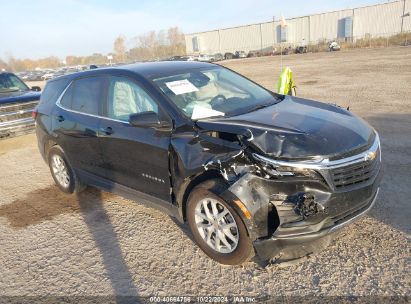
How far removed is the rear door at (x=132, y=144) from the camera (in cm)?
360

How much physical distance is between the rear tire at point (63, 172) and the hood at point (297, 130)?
2.61m

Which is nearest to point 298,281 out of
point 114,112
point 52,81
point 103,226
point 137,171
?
point 137,171

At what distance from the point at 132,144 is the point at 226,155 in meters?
1.27

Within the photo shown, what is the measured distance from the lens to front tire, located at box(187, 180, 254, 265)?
3029 millimetres

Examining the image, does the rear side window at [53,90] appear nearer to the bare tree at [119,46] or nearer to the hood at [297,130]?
the hood at [297,130]

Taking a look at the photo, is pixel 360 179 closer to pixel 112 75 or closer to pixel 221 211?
pixel 221 211

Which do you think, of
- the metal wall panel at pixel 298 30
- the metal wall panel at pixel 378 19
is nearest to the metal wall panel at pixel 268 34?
the metal wall panel at pixel 298 30

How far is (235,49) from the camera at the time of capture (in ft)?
239

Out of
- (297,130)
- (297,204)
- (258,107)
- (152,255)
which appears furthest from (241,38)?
(297,204)

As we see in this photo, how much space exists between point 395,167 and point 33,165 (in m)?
6.44

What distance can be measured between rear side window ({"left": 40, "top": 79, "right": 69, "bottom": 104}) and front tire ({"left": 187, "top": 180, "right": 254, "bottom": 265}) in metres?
3.05

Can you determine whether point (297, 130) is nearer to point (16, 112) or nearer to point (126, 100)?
point (126, 100)

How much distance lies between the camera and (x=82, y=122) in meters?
4.52

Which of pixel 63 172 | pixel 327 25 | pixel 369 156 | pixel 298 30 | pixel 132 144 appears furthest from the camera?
pixel 298 30
